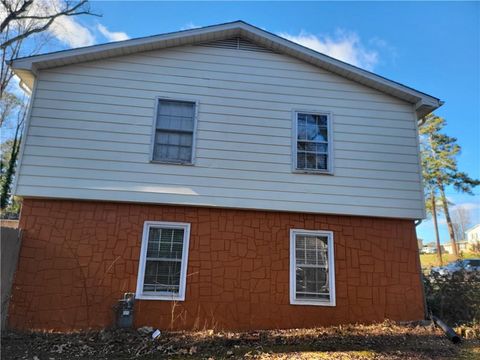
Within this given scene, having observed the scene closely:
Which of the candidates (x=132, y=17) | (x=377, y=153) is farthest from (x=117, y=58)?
(x=377, y=153)

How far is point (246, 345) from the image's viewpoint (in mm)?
5910

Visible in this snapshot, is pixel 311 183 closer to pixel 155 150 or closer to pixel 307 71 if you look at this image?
pixel 307 71

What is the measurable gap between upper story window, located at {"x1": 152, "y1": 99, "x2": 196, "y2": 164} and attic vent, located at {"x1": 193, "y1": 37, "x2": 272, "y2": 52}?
5.35 ft

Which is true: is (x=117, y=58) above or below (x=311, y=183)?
above

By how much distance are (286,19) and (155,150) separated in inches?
204

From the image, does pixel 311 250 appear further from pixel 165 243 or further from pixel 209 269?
pixel 165 243

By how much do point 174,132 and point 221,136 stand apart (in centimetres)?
105

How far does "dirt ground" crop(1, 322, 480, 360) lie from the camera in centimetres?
547

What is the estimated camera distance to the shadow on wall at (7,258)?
20.3 feet

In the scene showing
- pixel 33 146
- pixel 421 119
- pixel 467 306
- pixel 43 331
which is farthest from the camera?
pixel 421 119

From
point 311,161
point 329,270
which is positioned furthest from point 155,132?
point 329,270

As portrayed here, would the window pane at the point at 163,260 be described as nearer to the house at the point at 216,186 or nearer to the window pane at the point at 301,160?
the house at the point at 216,186

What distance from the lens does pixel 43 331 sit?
6395 millimetres

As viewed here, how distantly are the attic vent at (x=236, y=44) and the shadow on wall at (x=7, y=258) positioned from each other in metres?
5.69
